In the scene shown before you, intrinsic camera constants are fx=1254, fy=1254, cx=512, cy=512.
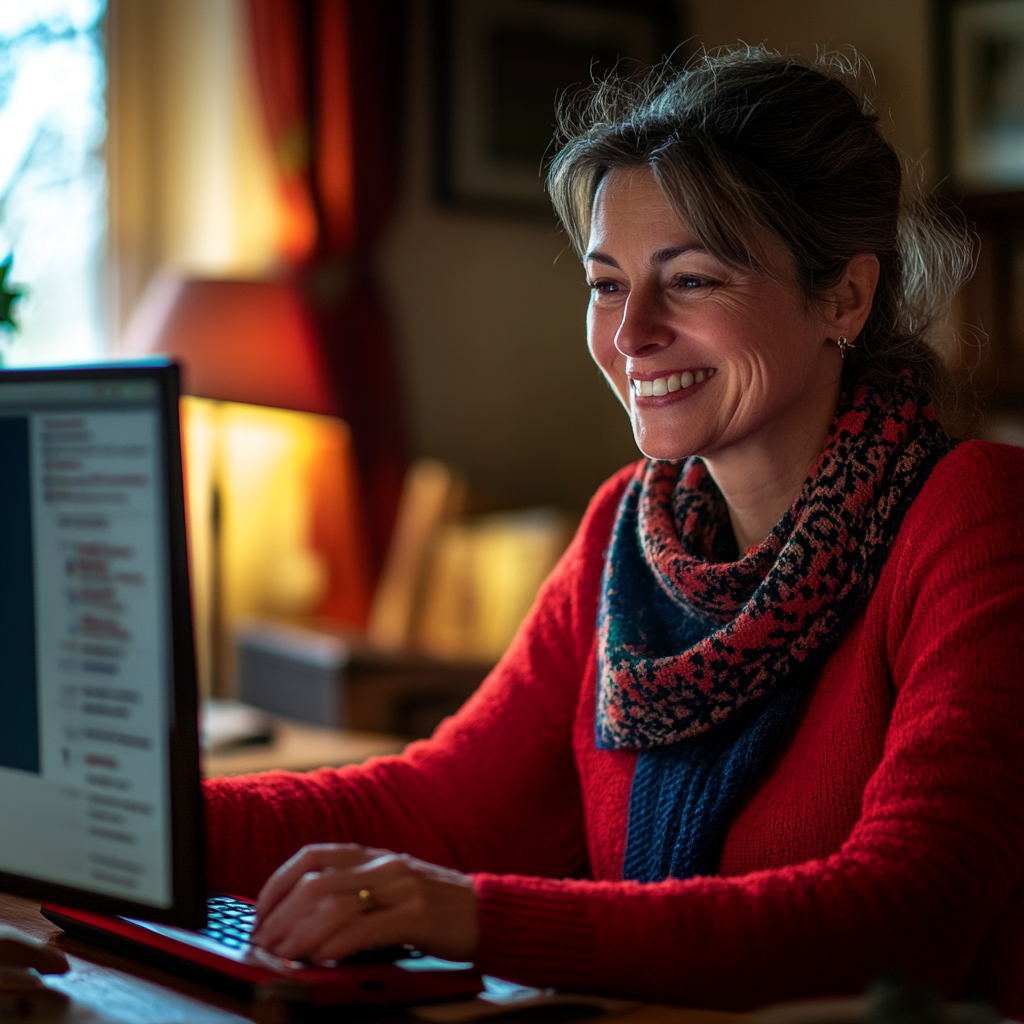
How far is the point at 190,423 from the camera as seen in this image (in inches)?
124

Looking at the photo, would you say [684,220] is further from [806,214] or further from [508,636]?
[508,636]

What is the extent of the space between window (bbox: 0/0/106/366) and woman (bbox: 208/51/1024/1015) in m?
2.12

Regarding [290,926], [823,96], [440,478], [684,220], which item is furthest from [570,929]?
[440,478]

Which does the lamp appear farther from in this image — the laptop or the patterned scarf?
the laptop

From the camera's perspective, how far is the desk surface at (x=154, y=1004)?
71cm

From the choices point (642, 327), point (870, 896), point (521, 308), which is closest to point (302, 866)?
point (870, 896)

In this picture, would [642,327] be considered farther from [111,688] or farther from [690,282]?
[111,688]

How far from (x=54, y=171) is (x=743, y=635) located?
2.58m

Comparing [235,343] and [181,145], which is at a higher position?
[181,145]

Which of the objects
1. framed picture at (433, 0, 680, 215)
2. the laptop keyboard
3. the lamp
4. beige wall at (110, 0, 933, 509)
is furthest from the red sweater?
framed picture at (433, 0, 680, 215)

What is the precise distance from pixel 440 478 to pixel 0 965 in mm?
2559

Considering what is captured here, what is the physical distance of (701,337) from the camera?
3.63 ft

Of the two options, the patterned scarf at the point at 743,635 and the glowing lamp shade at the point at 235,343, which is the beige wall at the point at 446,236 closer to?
the glowing lamp shade at the point at 235,343

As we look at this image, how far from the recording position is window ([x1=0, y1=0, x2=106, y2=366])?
295cm
